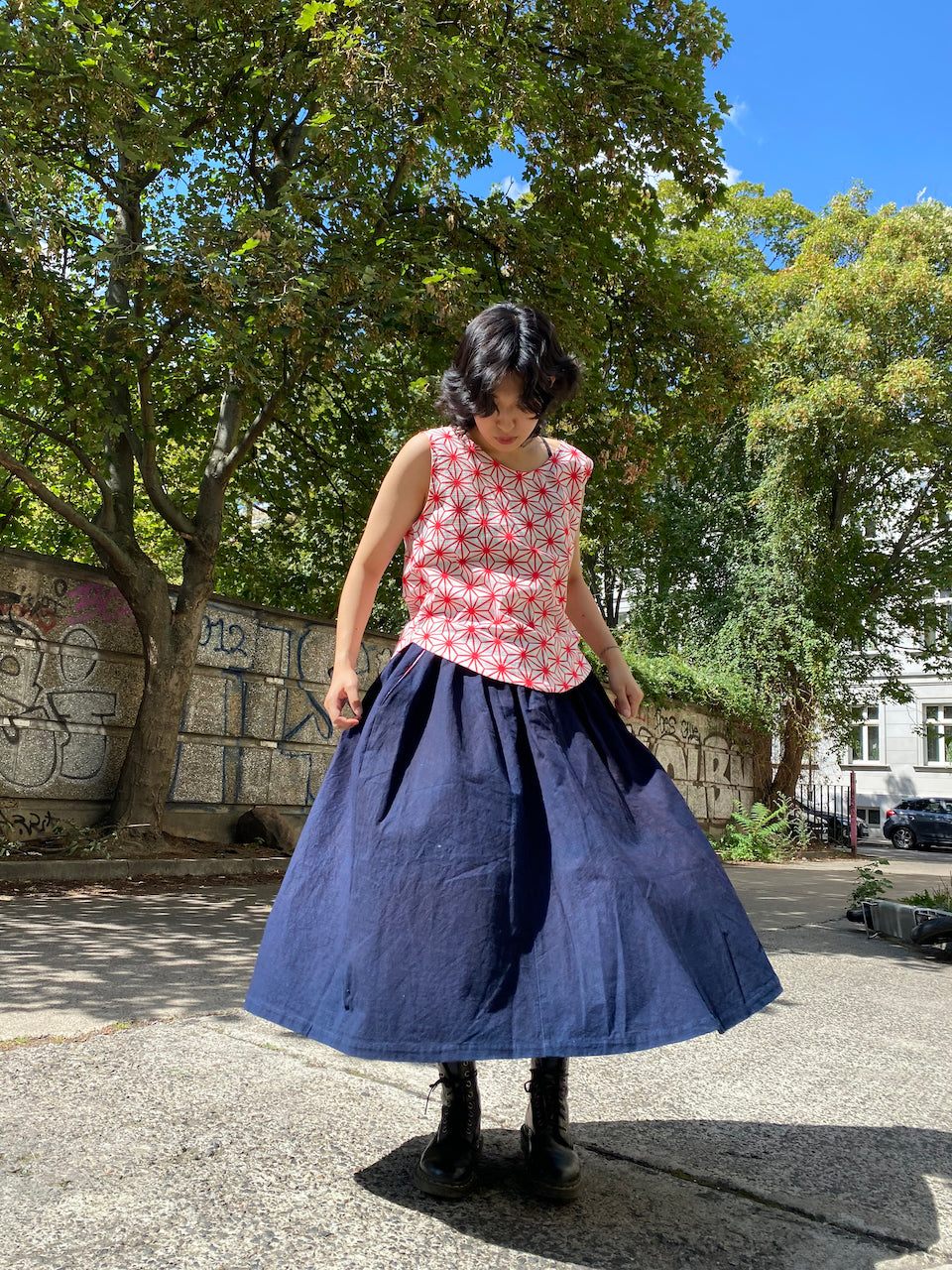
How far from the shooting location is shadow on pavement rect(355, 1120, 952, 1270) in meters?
1.99

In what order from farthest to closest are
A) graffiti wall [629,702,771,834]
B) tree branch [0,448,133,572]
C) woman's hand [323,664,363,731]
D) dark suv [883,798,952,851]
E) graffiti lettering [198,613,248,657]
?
dark suv [883,798,952,851], graffiti wall [629,702,771,834], graffiti lettering [198,613,248,657], tree branch [0,448,133,572], woman's hand [323,664,363,731]

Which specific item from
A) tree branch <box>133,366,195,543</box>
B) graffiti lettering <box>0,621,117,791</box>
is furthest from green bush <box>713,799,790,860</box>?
graffiti lettering <box>0,621,117,791</box>

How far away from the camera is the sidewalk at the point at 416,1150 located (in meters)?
1.93

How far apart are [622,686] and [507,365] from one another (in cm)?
86

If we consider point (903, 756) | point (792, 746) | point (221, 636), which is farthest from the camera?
point (903, 756)

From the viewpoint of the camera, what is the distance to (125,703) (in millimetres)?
10312

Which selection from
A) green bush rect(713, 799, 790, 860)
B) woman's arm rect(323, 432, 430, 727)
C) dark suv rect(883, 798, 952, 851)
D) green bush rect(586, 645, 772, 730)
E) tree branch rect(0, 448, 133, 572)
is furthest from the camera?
dark suv rect(883, 798, 952, 851)

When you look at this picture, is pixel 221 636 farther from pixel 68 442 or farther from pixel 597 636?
pixel 597 636

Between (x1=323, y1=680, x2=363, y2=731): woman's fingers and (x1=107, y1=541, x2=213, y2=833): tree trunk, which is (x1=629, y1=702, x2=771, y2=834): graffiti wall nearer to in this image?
(x1=107, y1=541, x2=213, y2=833): tree trunk

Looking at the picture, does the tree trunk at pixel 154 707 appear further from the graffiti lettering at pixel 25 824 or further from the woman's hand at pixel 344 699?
the woman's hand at pixel 344 699

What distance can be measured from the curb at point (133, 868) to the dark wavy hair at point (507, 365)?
7.11 metres

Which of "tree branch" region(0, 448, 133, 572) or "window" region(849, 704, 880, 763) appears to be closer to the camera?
"tree branch" region(0, 448, 133, 572)

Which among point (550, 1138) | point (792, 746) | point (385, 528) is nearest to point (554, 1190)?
point (550, 1138)

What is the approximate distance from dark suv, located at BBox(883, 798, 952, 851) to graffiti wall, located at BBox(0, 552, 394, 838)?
2364 centimetres
